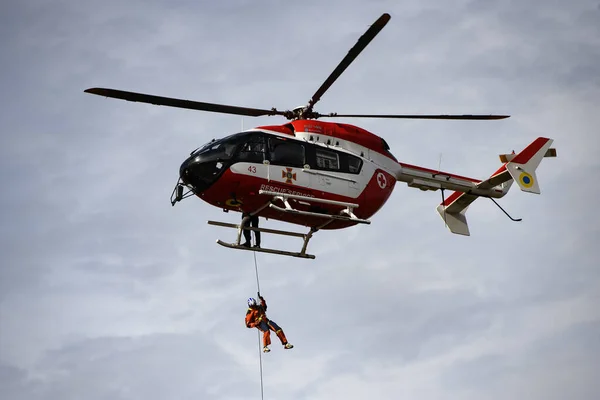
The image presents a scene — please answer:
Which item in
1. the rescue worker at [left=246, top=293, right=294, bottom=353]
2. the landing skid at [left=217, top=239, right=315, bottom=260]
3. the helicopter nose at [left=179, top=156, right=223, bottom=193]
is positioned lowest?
the rescue worker at [left=246, top=293, right=294, bottom=353]

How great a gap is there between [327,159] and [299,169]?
0.95 meters

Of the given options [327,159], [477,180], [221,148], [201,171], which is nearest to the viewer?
[201,171]

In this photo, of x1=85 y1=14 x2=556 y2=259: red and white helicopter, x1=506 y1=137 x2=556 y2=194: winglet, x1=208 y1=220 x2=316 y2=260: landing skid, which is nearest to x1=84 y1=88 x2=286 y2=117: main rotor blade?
x1=85 y1=14 x2=556 y2=259: red and white helicopter

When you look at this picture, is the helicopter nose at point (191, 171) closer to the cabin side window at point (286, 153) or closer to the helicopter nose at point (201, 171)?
the helicopter nose at point (201, 171)

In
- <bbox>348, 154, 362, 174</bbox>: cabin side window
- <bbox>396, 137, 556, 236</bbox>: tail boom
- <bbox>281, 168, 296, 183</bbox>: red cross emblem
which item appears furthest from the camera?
<bbox>396, 137, 556, 236</bbox>: tail boom

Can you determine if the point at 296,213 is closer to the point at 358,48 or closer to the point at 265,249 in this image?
the point at 265,249

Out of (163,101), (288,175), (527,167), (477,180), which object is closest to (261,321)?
(288,175)

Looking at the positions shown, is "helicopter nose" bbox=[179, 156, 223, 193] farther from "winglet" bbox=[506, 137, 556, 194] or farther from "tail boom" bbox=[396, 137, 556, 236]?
"winglet" bbox=[506, 137, 556, 194]

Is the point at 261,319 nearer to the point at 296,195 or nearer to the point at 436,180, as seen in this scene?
the point at 296,195

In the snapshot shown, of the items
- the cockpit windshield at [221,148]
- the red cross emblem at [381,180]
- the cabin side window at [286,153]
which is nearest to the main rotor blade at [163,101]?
the cockpit windshield at [221,148]

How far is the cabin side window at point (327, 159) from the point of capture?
82.0ft

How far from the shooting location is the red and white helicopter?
23844 mm

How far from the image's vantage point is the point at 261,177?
24.0 metres

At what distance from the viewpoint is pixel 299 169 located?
2456cm
